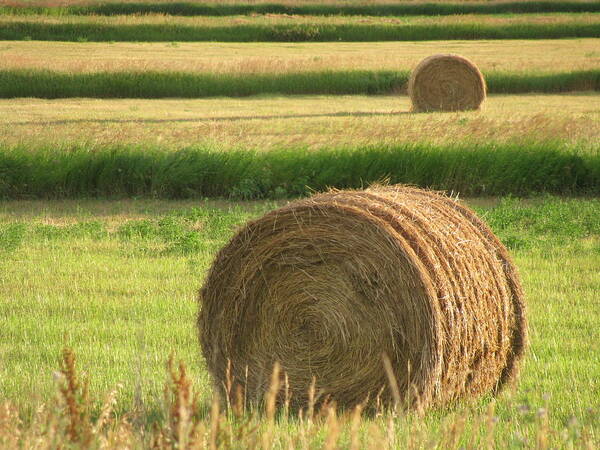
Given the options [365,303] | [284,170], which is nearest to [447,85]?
[284,170]

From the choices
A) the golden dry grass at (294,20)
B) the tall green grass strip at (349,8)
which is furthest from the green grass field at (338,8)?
the golden dry grass at (294,20)

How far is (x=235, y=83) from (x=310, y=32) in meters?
19.4

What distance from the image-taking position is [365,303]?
588 cm

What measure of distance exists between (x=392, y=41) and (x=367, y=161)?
3665 cm

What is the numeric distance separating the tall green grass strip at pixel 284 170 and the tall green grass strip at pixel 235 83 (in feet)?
51.9

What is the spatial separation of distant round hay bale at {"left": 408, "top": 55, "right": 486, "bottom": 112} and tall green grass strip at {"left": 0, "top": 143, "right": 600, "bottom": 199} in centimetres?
1067

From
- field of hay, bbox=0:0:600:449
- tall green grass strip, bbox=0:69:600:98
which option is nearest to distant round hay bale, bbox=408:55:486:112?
field of hay, bbox=0:0:600:449

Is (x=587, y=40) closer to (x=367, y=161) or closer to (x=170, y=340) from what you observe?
(x=367, y=161)

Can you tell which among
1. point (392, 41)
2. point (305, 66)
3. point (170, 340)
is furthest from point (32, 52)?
point (170, 340)

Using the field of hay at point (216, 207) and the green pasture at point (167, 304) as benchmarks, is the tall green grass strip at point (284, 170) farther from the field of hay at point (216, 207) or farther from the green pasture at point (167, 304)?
the green pasture at point (167, 304)

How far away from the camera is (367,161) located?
15.2 m

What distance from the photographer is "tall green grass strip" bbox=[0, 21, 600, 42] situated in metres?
48.3

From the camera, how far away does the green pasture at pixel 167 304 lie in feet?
18.6

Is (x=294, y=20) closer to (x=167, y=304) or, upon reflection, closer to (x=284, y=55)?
(x=284, y=55)
